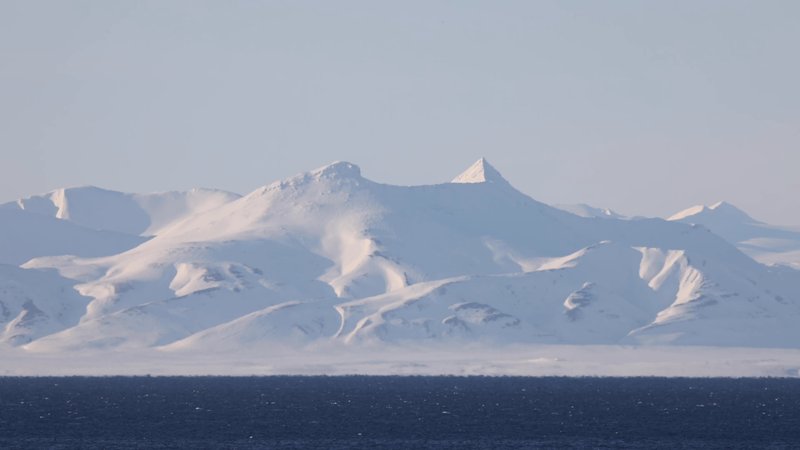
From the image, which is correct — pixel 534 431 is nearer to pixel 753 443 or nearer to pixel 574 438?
pixel 574 438

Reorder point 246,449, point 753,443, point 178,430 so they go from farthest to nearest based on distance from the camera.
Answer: point 178,430
point 753,443
point 246,449

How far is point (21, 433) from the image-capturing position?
193000 millimetres

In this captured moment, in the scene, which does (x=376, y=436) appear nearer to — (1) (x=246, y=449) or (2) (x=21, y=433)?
(1) (x=246, y=449)

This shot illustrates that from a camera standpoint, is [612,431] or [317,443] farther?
[612,431]

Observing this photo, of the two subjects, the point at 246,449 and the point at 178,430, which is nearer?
the point at 246,449

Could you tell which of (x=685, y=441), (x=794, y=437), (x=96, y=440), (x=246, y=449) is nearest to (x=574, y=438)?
(x=685, y=441)

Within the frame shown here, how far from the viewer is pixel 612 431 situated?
654 ft

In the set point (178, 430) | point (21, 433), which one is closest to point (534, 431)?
point (178, 430)

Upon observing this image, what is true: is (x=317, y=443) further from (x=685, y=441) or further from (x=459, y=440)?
(x=685, y=441)

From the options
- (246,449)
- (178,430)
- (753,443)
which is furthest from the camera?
(178,430)

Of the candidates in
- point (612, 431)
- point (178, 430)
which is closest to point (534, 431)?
point (612, 431)

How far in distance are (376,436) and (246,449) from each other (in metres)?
24.0

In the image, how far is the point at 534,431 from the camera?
199750mm

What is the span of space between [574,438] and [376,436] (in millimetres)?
21922
